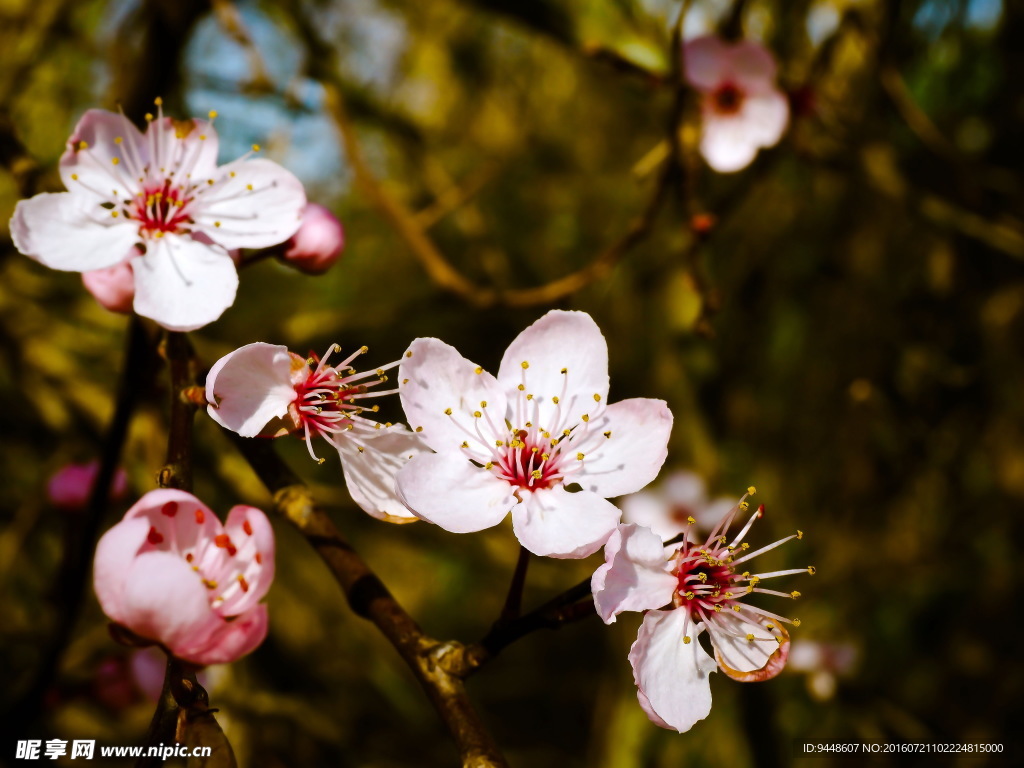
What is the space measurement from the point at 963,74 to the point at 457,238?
4.70ft

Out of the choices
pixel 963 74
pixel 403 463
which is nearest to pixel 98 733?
pixel 403 463

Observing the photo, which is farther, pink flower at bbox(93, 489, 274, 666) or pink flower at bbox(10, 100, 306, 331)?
pink flower at bbox(10, 100, 306, 331)

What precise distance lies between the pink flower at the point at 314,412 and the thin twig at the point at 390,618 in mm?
41

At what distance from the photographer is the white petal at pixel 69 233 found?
0.77 m

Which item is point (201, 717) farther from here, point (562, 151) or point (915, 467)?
point (562, 151)

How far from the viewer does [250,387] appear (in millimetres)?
727

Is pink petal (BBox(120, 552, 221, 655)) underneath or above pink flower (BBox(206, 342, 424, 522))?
underneath

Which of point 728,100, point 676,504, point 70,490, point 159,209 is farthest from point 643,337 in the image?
point 159,209

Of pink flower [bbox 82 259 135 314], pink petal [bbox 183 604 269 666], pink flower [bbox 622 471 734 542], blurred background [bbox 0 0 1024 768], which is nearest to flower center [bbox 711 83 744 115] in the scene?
blurred background [bbox 0 0 1024 768]

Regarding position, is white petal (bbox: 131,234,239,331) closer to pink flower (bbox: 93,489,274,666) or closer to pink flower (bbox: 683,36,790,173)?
pink flower (bbox: 93,489,274,666)

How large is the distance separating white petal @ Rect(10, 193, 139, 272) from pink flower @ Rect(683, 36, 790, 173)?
1.14 m

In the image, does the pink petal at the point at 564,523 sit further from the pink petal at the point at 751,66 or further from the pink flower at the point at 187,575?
the pink petal at the point at 751,66

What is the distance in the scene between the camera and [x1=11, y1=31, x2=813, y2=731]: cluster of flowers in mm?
653

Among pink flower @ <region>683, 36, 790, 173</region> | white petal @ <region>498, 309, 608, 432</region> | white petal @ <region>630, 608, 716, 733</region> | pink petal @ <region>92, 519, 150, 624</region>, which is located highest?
pink flower @ <region>683, 36, 790, 173</region>
